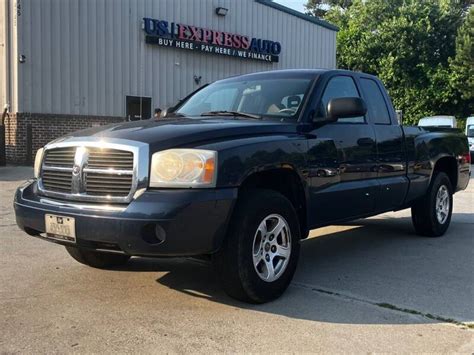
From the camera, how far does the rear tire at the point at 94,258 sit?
5.21 metres

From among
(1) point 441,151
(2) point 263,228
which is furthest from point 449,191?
(2) point 263,228

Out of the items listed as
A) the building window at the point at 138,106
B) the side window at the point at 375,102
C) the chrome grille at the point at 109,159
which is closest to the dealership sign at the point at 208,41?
the building window at the point at 138,106

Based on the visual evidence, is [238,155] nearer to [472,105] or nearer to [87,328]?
[87,328]

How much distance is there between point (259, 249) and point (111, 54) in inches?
625

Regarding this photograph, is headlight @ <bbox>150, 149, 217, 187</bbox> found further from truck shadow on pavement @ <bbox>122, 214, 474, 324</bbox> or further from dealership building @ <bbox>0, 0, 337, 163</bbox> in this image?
dealership building @ <bbox>0, 0, 337, 163</bbox>

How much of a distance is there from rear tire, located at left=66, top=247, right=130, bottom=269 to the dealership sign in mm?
15427

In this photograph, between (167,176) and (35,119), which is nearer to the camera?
(167,176)

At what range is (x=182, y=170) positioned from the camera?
12.7 feet

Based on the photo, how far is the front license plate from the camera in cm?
399

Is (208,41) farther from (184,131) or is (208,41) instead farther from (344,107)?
(184,131)

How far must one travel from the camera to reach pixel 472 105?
3522cm

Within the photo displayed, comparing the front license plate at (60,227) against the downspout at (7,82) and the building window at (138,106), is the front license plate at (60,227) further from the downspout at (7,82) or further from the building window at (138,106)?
the building window at (138,106)

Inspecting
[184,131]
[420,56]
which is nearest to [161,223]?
[184,131]

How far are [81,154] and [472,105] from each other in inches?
1378
